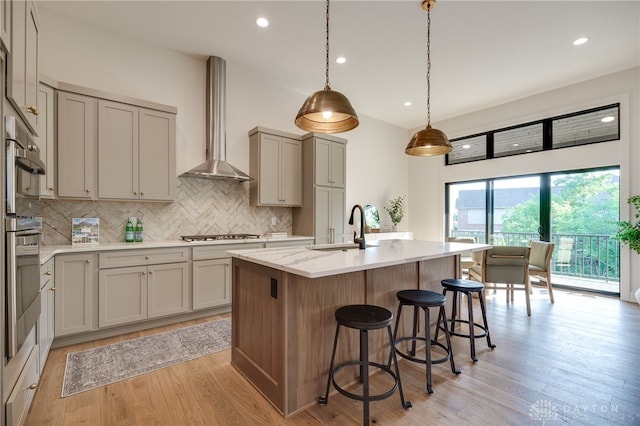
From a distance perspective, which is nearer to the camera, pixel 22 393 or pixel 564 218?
Result: pixel 22 393

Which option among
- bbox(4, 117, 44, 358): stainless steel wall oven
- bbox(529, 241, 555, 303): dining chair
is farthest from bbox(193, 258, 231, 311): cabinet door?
bbox(529, 241, 555, 303): dining chair

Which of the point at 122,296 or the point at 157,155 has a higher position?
the point at 157,155

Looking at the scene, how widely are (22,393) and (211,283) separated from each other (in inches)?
81.6

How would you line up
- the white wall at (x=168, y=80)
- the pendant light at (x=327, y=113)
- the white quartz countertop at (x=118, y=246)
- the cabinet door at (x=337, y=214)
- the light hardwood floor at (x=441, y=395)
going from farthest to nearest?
the cabinet door at (x=337, y=214), the white wall at (x=168, y=80), the white quartz countertop at (x=118, y=246), the pendant light at (x=327, y=113), the light hardwood floor at (x=441, y=395)

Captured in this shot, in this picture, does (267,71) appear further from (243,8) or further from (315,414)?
(315,414)

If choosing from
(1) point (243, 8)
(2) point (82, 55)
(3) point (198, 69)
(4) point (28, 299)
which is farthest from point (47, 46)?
(4) point (28, 299)

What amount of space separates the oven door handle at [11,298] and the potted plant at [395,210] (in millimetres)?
5831

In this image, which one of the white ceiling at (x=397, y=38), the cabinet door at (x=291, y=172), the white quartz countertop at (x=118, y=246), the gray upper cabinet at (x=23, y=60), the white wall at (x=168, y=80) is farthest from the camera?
the cabinet door at (x=291, y=172)

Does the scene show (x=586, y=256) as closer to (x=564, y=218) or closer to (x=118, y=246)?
(x=564, y=218)

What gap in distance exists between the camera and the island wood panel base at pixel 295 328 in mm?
1816

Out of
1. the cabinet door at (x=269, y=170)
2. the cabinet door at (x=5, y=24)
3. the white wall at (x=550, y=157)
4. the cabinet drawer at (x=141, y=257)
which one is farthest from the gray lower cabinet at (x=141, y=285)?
the white wall at (x=550, y=157)

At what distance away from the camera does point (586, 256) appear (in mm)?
4801

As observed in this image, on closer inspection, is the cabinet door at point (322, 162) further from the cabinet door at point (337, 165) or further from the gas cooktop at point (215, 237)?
the gas cooktop at point (215, 237)

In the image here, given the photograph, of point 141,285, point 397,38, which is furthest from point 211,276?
point 397,38
